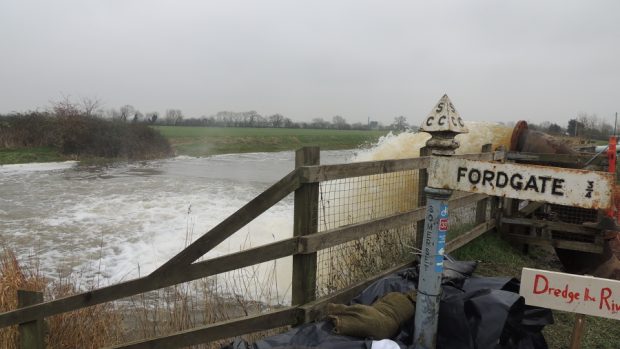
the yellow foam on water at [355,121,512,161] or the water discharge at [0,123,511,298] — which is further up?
the yellow foam on water at [355,121,512,161]

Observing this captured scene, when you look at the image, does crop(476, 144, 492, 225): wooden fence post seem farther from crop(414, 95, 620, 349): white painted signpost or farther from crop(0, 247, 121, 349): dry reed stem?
crop(0, 247, 121, 349): dry reed stem

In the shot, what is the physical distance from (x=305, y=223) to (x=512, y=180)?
1.41 m

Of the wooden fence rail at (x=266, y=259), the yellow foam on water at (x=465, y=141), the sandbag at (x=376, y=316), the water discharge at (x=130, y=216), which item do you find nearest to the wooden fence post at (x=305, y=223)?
the wooden fence rail at (x=266, y=259)

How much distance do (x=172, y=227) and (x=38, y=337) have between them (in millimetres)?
8270

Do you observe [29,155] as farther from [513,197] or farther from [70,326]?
[513,197]

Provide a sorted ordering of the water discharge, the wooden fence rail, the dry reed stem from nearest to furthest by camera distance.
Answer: the wooden fence rail
the dry reed stem
the water discharge

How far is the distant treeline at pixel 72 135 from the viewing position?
33812 millimetres

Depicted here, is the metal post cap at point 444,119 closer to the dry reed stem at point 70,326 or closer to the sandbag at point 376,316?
the sandbag at point 376,316

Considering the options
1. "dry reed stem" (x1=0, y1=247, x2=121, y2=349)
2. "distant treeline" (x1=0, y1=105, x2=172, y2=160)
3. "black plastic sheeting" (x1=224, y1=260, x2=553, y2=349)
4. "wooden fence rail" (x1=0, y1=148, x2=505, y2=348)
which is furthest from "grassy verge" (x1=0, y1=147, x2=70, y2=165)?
"black plastic sheeting" (x1=224, y1=260, x2=553, y2=349)

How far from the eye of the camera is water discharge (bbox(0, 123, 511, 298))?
31.1ft

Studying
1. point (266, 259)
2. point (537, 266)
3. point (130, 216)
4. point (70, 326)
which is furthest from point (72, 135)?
point (266, 259)

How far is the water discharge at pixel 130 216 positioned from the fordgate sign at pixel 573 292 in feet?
10.5

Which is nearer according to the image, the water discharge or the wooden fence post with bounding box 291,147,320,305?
the wooden fence post with bounding box 291,147,320,305

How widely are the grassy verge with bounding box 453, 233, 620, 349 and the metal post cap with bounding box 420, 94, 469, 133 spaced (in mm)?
2283
